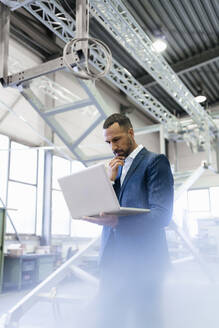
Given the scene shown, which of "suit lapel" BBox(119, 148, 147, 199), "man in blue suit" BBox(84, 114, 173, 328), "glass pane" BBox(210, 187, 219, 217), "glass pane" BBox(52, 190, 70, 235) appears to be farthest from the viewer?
"glass pane" BBox(210, 187, 219, 217)

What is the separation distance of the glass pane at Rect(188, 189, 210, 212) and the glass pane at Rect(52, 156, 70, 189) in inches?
257

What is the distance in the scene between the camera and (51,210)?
29.1ft

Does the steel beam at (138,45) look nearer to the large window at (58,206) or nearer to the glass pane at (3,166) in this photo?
the glass pane at (3,166)

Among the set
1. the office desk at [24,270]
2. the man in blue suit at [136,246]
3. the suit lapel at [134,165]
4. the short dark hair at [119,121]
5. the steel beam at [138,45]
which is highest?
the steel beam at [138,45]

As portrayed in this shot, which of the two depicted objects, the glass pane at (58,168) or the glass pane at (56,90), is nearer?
the glass pane at (56,90)

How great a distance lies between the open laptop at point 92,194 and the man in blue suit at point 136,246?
0.17 feet

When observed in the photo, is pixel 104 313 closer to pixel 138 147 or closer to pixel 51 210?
pixel 138 147

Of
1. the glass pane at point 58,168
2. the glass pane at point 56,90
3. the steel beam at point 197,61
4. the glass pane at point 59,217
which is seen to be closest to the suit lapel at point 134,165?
the glass pane at point 56,90

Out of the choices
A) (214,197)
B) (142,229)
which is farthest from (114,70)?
(214,197)

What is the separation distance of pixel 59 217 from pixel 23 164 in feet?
6.51

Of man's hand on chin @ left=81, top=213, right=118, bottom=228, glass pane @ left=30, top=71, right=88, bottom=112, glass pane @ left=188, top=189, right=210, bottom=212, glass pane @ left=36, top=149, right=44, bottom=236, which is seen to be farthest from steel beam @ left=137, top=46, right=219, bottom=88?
man's hand on chin @ left=81, top=213, right=118, bottom=228

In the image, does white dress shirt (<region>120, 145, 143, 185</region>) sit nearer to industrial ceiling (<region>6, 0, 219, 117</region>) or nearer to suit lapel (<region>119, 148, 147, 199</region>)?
suit lapel (<region>119, 148, 147, 199</region>)

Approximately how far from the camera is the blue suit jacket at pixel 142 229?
1.13 meters

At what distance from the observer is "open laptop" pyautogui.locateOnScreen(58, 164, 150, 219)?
1189mm
